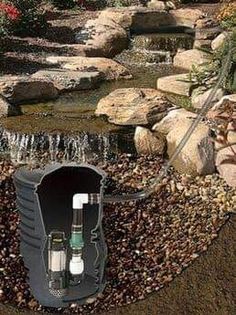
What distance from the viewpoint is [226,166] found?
25.9 feet

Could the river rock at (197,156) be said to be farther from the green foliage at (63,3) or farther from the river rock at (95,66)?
the green foliage at (63,3)

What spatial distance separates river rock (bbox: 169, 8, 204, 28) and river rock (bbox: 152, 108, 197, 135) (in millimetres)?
7747

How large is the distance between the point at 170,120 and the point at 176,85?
2048 millimetres

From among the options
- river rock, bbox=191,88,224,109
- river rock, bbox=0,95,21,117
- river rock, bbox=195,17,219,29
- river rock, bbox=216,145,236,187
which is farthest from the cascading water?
river rock, bbox=216,145,236,187

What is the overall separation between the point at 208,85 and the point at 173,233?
398 centimetres

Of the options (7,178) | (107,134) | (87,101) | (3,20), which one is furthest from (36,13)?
(7,178)

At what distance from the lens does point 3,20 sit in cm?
1279

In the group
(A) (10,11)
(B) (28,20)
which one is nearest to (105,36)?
(B) (28,20)

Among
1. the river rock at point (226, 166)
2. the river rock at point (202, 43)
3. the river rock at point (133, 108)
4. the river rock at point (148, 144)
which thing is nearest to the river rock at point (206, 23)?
the river rock at point (202, 43)

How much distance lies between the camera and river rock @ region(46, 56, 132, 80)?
39.5 ft

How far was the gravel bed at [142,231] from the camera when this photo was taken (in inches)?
248

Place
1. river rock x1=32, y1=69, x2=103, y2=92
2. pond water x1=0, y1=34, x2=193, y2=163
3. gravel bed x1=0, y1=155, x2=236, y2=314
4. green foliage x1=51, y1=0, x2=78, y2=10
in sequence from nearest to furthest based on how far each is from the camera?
gravel bed x1=0, y1=155, x2=236, y2=314
pond water x1=0, y1=34, x2=193, y2=163
river rock x1=32, y1=69, x2=103, y2=92
green foliage x1=51, y1=0, x2=78, y2=10

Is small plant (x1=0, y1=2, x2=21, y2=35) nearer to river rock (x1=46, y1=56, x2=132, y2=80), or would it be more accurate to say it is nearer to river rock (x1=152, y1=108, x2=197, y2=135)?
river rock (x1=46, y1=56, x2=132, y2=80)

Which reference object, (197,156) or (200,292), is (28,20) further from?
(200,292)
